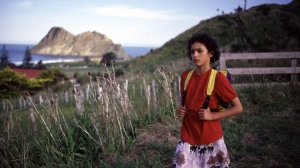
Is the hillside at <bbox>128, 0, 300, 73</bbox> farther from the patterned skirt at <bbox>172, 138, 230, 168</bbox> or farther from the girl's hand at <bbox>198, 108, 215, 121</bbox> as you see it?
the girl's hand at <bbox>198, 108, 215, 121</bbox>

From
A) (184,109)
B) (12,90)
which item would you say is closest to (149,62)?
(12,90)

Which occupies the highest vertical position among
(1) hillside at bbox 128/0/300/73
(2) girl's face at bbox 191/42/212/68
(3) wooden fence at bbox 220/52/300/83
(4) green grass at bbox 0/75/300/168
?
(1) hillside at bbox 128/0/300/73

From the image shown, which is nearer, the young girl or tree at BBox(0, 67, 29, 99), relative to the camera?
the young girl

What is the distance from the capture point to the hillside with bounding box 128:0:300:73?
1974 cm

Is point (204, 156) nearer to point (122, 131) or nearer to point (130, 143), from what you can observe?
point (130, 143)

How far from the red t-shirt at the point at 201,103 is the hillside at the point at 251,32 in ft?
46.9

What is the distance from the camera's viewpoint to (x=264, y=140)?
564 centimetres

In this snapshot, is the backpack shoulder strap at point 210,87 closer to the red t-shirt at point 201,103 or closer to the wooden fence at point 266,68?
the red t-shirt at point 201,103

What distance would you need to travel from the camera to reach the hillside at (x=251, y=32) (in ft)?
64.8

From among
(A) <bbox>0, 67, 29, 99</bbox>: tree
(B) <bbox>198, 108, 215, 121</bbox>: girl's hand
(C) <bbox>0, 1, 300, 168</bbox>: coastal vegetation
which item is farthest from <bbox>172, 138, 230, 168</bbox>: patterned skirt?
(A) <bbox>0, 67, 29, 99</bbox>: tree

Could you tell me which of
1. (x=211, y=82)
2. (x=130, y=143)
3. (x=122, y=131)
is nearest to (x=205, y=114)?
(x=211, y=82)

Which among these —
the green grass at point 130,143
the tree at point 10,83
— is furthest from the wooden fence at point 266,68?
the tree at point 10,83

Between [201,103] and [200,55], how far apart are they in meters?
0.41

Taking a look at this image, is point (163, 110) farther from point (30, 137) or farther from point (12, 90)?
point (12, 90)
